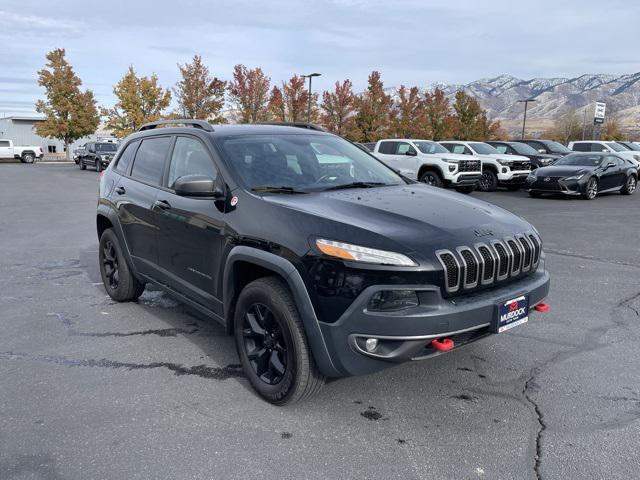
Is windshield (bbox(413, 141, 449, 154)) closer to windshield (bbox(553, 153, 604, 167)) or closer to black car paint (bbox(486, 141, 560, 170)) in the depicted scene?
windshield (bbox(553, 153, 604, 167))

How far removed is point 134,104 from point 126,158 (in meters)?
44.7

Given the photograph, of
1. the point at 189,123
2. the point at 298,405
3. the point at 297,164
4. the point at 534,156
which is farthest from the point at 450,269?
the point at 534,156

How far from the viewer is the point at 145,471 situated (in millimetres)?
2674

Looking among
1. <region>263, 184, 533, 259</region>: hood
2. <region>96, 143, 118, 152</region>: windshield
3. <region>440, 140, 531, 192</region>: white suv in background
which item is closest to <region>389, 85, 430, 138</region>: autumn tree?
<region>96, 143, 118, 152</region>: windshield

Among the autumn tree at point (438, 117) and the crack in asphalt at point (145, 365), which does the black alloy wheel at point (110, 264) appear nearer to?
the crack in asphalt at point (145, 365)

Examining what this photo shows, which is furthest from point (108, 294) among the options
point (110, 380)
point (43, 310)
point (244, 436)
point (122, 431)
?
point (244, 436)

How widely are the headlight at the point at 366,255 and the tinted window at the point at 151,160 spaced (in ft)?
7.37

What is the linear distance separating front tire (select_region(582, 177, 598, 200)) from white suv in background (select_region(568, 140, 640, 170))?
732 cm

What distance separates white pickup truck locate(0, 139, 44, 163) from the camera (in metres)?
40.4

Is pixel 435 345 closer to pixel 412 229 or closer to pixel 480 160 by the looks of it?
pixel 412 229

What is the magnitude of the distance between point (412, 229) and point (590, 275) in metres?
4.50

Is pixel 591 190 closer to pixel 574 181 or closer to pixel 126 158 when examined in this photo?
pixel 574 181

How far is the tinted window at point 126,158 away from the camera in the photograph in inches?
207

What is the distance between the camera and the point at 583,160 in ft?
56.1
